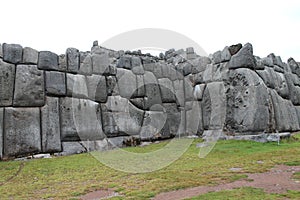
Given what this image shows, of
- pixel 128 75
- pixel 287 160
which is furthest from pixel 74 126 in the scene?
pixel 287 160

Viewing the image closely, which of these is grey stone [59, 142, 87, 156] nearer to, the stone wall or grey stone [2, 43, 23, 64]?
the stone wall

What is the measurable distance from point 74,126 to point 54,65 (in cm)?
218

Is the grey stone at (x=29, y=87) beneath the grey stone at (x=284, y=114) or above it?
above

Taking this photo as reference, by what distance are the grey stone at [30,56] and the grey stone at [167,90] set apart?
5.98 meters

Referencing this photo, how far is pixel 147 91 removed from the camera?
14.5 m

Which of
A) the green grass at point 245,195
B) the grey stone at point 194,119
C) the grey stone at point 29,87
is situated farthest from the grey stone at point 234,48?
the green grass at point 245,195

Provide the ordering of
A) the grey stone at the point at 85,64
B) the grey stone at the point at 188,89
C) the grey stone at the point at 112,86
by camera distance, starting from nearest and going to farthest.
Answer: the grey stone at the point at 85,64 → the grey stone at the point at 112,86 → the grey stone at the point at 188,89

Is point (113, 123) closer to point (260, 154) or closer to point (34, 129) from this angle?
point (34, 129)

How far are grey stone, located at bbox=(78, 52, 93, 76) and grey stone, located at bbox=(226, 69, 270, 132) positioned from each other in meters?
5.30

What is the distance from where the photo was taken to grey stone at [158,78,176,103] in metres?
15.1

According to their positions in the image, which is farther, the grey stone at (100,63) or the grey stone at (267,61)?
the grey stone at (267,61)

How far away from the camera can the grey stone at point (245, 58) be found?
12422 millimetres

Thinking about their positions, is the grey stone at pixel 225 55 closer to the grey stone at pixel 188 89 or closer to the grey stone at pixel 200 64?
the grey stone at pixel 200 64

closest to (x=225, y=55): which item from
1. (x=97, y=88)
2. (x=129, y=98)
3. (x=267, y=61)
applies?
(x=267, y=61)
